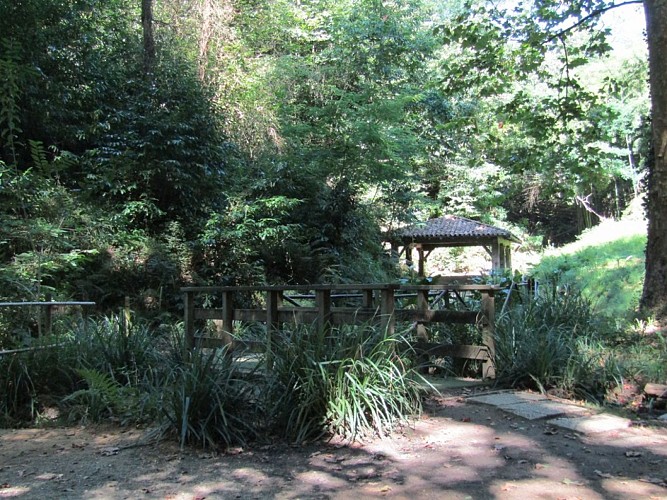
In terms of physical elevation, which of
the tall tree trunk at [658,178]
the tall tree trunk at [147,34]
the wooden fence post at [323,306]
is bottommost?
the wooden fence post at [323,306]

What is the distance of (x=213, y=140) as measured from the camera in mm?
13328

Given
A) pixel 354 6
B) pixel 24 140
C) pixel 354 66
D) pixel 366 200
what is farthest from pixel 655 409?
pixel 354 6

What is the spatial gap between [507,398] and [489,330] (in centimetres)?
92

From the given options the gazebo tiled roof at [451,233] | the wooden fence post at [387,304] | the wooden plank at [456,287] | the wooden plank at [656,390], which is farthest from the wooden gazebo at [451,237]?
the wooden plank at [656,390]

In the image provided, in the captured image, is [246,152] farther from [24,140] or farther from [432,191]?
[432,191]

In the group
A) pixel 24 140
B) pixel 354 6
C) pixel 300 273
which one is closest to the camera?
pixel 24 140

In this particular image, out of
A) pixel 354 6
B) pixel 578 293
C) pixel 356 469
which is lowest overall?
pixel 356 469

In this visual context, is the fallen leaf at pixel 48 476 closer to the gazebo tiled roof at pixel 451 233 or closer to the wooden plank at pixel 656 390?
the wooden plank at pixel 656 390

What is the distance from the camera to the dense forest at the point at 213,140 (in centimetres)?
1047

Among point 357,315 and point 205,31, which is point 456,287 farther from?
point 205,31

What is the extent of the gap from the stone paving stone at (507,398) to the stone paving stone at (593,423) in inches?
21.9

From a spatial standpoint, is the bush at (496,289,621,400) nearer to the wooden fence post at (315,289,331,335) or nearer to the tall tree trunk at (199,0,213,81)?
the wooden fence post at (315,289,331,335)

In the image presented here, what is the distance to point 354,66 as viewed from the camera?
22.4 meters

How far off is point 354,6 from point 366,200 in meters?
9.45
